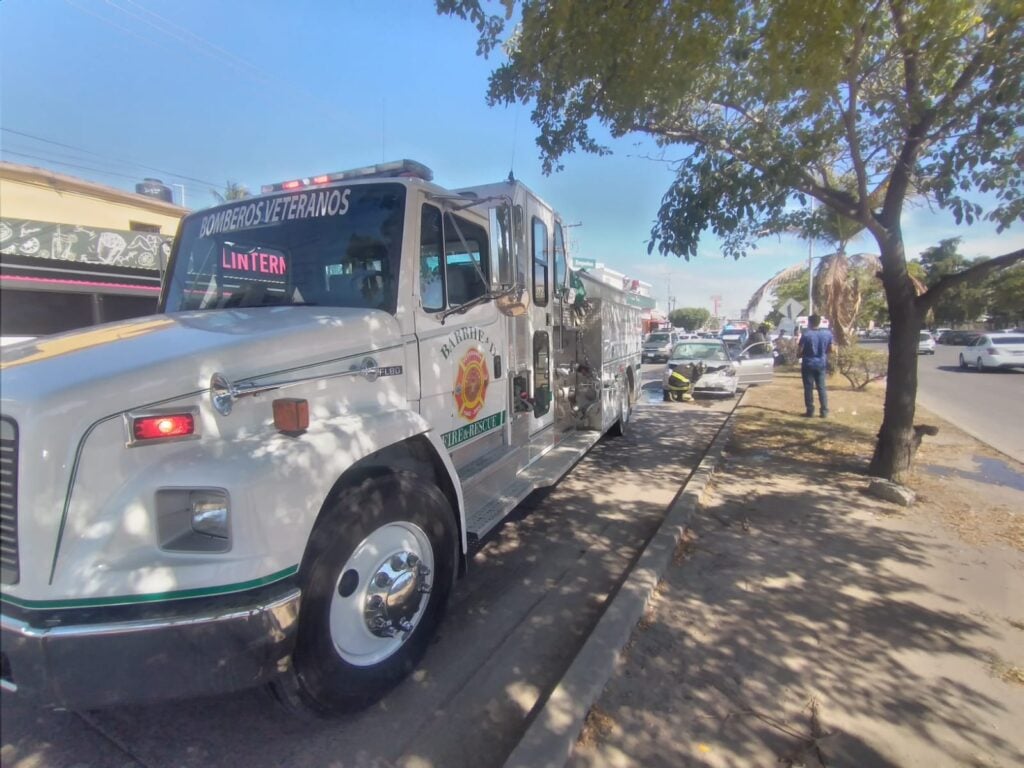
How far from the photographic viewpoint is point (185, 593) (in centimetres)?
197

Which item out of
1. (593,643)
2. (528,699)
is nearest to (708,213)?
(593,643)

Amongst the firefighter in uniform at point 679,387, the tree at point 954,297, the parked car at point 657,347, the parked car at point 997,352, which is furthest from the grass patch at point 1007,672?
the tree at point 954,297

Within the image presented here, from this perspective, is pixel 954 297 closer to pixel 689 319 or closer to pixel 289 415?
pixel 689 319

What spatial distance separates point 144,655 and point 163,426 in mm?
779

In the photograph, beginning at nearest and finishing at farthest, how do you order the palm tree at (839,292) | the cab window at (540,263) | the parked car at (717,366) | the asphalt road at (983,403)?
the cab window at (540,263)
the asphalt road at (983,403)
the parked car at (717,366)
the palm tree at (839,292)

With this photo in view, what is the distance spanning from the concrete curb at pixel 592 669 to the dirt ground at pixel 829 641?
78mm

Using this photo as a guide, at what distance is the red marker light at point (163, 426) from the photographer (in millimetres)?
2084

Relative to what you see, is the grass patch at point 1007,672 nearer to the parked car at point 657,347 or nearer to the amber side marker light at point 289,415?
the amber side marker light at point 289,415

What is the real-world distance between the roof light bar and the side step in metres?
2.18

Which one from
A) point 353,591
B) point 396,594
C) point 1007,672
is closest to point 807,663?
point 1007,672

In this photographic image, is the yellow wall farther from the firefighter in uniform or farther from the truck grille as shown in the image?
the firefighter in uniform

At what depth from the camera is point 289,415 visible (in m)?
2.33

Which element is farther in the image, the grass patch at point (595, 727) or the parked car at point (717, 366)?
the parked car at point (717, 366)

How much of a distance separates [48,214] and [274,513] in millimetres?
1691
